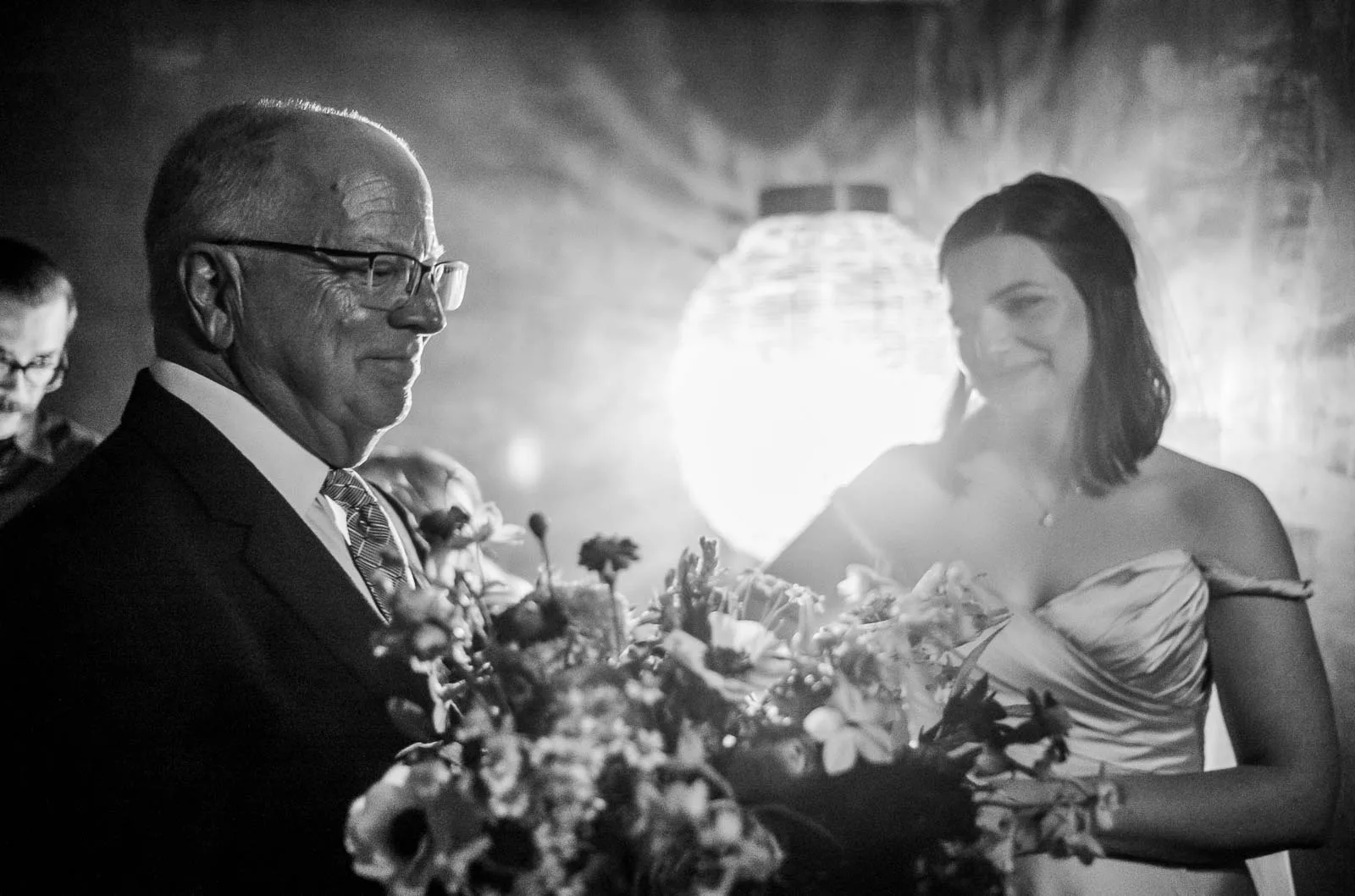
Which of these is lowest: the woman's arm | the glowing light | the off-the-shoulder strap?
the woman's arm

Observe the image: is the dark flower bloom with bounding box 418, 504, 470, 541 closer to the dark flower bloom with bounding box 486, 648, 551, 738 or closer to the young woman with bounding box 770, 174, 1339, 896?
the dark flower bloom with bounding box 486, 648, 551, 738

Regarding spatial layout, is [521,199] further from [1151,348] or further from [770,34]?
[1151,348]

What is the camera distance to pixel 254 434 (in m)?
1.41

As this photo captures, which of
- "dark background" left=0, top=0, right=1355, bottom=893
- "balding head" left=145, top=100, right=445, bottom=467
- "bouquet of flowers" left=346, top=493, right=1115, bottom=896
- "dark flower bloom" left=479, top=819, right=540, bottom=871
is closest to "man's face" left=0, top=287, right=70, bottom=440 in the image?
"dark background" left=0, top=0, right=1355, bottom=893

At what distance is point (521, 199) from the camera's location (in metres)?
3.65

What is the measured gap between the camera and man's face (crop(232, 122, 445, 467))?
141 centimetres

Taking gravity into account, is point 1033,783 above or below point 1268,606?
below

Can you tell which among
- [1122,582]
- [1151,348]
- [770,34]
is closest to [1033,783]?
[1122,582]

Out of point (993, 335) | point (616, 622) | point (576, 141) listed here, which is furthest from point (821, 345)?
point (616, 622)

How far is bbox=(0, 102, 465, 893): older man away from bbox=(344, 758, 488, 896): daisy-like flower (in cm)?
31

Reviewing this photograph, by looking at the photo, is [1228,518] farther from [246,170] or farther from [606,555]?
[246,170]

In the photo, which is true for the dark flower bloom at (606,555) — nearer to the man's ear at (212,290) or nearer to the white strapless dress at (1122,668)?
the man's ear at (212,290)

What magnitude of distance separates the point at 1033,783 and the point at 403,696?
26.7 inches

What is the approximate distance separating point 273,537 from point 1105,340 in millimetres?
1257
